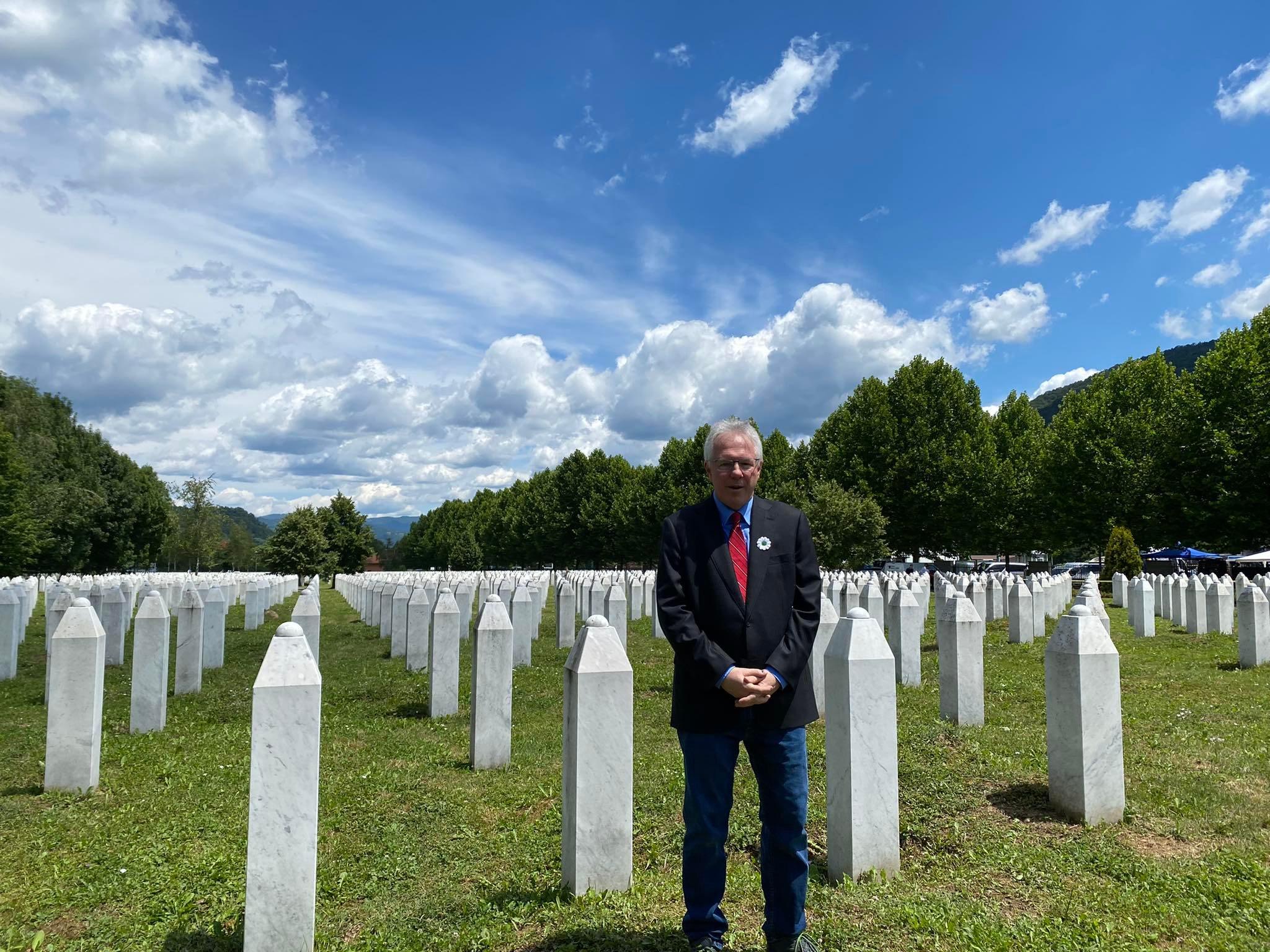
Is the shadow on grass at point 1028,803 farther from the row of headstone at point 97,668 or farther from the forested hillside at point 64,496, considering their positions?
the forested hillside at point 64,496

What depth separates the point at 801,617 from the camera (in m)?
3.51

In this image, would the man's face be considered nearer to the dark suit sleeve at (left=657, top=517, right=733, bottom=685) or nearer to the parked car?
the dark suit sleeve at (left=657, top=517, right=733, bottom=685)

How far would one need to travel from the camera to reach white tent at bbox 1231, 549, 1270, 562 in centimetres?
3278

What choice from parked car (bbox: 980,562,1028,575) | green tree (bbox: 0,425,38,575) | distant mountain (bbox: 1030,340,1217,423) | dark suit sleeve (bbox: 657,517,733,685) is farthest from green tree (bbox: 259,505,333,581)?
distant mountain (bbox: 1030,340,1217,423)

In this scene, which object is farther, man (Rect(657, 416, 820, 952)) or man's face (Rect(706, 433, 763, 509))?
man's face (Rect(706, 433, 763, 509))

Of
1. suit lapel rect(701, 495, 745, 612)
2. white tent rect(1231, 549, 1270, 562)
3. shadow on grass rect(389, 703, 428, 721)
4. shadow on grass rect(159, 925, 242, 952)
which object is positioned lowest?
shadow on grass rect(389, 703, 428, 721)

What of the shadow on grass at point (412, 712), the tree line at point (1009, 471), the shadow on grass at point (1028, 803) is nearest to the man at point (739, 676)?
the shadow on grass at point (1028, 803)

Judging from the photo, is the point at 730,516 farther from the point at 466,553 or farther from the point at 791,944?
the point at 466,553

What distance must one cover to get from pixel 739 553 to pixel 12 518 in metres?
45.4

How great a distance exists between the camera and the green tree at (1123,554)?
29500 mm

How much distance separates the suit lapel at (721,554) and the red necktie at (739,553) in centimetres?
2

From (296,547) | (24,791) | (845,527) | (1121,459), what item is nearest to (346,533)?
(296,547)

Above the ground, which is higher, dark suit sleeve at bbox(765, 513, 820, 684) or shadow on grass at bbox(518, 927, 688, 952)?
dark suit sleeve at bbox(765, 513, 820, 684)

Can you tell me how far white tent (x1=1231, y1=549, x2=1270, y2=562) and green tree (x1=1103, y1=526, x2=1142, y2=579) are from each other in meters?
7.53
